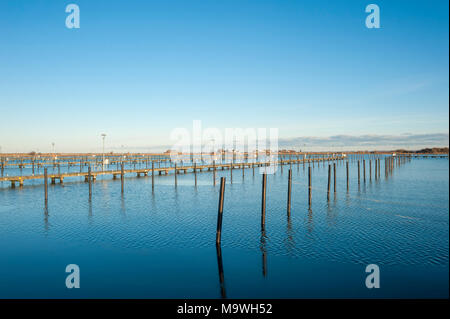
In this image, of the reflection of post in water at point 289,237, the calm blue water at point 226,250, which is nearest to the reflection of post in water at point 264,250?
the calm blue water at point 226,250

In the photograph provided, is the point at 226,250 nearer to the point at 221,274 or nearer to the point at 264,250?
the point at 264,250

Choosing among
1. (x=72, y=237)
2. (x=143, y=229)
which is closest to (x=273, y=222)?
(x=143, y=229)

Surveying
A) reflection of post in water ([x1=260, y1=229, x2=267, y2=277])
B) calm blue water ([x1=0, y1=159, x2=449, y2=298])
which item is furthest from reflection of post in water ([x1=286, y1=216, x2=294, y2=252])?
reflection of post in water ([x1=260, y1=229, x2=267, y2=277])

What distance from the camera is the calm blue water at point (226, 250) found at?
32.6 feet

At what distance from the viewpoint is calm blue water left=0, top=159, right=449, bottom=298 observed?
9.93 meters

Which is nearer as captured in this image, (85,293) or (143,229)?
(85,293)

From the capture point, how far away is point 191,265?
11727mm

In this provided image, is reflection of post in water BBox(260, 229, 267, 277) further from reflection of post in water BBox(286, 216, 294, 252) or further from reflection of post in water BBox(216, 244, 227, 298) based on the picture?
reflection of post in water BBox(216, 244, 227, 298)

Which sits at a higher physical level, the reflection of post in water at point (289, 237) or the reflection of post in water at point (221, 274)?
the reflection of post in water at point (289, 237)

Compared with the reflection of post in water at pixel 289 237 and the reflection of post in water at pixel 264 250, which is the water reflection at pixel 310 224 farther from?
the reflection of post in water at pixel 264 250
